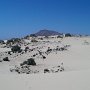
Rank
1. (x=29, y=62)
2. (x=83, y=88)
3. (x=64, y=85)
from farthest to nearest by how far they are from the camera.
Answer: (x=29, y=62) < (x=64, y=85) < (x=83, y=88)

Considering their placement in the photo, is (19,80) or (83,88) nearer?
(83,88)

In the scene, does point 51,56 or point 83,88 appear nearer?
point 83,88

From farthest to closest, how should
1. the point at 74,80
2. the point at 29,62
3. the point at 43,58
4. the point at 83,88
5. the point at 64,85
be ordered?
the point at 43,58 < the point at 29,62 < the point at 74,80 < the point at 64,85 < the point at 83,88

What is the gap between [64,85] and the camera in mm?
10758

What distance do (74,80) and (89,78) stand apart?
818 mm

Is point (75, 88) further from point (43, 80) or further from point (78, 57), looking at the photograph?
point (78, 57)

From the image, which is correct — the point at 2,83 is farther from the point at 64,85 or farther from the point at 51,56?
the point at 51,56

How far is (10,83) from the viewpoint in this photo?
38.3 ft

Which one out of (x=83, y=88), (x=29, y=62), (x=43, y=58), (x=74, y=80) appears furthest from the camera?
(x=43, y=58)

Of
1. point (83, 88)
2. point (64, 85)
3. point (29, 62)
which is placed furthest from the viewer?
point (29, 62)

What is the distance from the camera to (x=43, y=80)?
11883 millimetres

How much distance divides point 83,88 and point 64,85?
3.49ft

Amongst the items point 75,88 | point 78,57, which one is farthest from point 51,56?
point 75,88

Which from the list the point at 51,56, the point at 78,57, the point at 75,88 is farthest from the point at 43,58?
the point at 75,88
